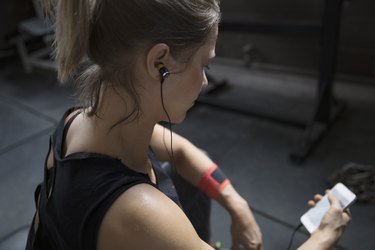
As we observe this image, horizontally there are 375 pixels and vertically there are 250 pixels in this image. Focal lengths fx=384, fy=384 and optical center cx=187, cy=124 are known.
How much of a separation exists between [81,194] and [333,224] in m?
0.61

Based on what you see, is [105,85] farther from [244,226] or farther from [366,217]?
[366,217]

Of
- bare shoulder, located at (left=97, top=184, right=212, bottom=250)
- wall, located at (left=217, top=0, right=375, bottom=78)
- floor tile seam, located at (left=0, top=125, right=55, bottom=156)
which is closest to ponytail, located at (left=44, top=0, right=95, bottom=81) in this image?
bare shoulder, located at (left=97, top=184, right=212, bottom=250)

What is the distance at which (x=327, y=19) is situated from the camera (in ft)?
6.91

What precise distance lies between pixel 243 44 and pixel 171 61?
108 inches

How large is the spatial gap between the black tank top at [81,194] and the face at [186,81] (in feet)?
0.52

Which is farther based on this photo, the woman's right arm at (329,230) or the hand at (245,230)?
the hand at (245,230)

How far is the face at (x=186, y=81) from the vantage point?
2.38 ft

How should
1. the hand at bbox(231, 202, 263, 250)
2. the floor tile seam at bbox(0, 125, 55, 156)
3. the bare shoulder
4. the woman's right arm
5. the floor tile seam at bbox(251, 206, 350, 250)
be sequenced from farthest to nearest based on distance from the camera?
the floor tile seam at bbox(0, 125, 55, 156), the floor tile seam at bbox(251, 206, 350, 250), the hand at bbox(231, 202, 263, 250), the woman's right arm, the bare shoulder

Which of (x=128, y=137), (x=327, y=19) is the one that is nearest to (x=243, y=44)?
(x=327, y=19)

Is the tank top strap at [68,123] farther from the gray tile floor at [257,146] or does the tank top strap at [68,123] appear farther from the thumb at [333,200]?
the thumb at [333,200]

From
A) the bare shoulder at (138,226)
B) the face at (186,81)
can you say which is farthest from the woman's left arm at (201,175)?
the bare shoulder at (138,226)

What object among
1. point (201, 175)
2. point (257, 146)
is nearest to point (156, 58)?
point (201, 175)

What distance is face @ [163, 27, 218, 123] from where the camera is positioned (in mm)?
727

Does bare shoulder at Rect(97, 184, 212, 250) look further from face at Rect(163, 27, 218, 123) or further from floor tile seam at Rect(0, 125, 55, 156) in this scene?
floor tile seam at Rect(0, 125, 55, 156)
